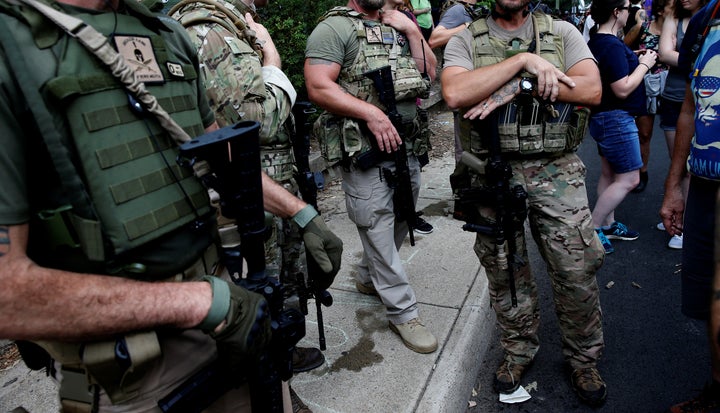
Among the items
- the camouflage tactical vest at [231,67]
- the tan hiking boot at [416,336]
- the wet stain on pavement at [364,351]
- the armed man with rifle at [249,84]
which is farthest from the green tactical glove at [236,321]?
the tan hiking boot at [416,336]

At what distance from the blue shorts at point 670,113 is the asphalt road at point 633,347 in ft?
3.72

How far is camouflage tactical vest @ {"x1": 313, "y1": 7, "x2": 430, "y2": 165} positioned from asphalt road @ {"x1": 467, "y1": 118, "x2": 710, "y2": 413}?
5.32 feet

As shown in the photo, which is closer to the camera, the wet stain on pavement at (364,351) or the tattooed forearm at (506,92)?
the tattooed forearm at (506,92)

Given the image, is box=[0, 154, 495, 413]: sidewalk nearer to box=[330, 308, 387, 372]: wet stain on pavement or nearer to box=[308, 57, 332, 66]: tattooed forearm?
box=[330, 308, 387, 372]: wet stain on pavement

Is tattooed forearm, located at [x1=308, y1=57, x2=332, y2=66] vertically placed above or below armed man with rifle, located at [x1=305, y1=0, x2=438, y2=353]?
above

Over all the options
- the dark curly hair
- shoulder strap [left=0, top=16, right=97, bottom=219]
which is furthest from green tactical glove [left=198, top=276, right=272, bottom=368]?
the dark curly hair

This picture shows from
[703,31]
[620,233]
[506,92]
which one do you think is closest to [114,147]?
[506,92]

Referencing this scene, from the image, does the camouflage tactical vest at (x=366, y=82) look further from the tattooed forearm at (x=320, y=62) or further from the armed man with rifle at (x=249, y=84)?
the armed man with rifle at (x=249, y=84)

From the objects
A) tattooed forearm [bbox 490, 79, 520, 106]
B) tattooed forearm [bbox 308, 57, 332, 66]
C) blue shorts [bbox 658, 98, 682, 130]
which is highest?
tattooed forearm [bbox 308, 57, 332, 66]

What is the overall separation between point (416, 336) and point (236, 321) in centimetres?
187

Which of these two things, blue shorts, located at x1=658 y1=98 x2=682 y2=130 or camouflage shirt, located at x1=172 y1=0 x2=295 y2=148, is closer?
camouflage shirt, located at x1=172 y1=0 x2=295 y2=148

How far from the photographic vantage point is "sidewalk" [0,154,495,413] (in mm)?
2424

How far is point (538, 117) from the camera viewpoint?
91.7 inches

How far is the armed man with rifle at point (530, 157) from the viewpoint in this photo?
2303mm
